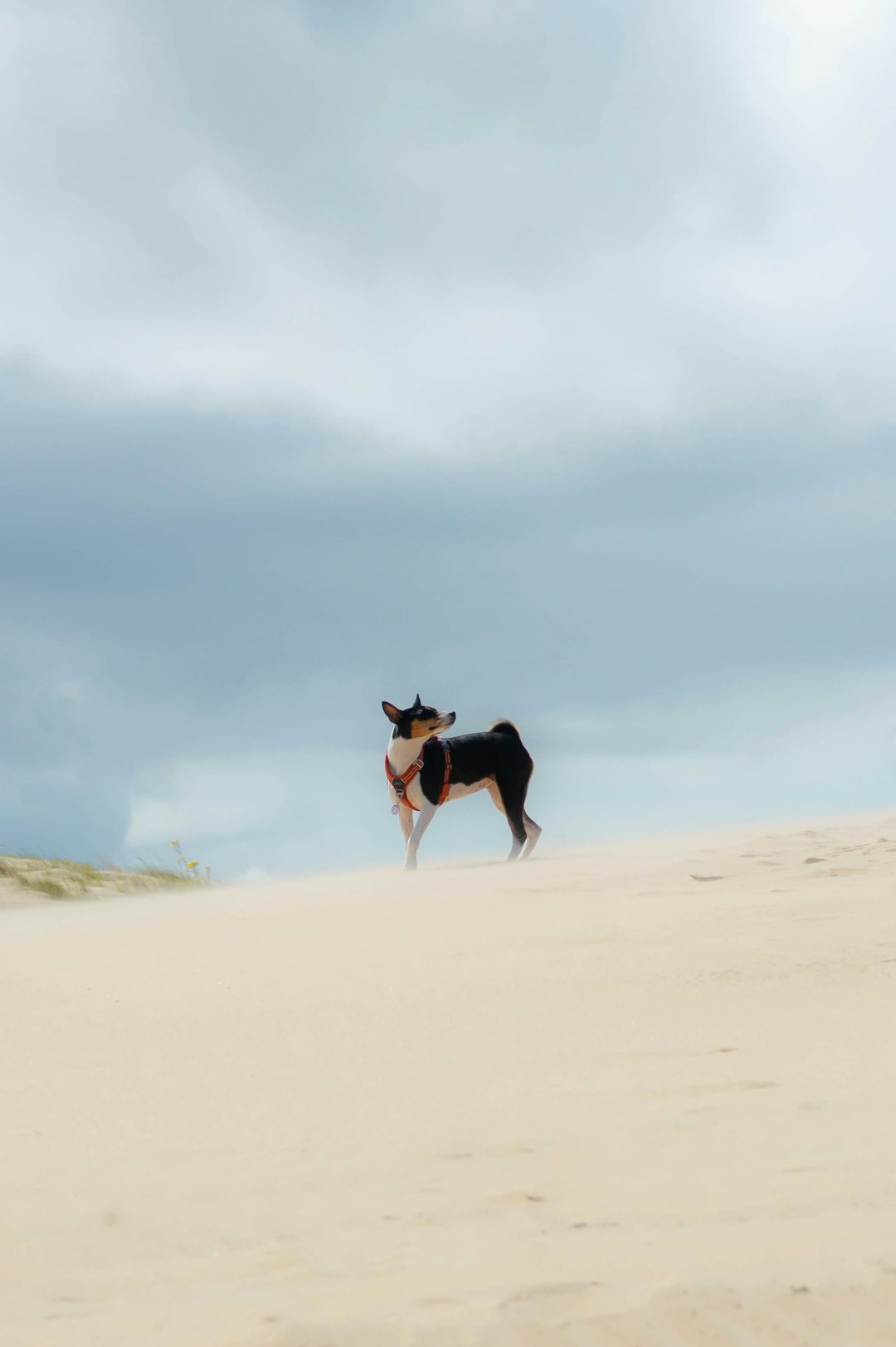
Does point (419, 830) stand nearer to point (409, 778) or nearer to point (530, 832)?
point (409, 778)

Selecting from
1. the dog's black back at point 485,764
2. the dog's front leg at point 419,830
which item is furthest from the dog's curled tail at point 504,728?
the dog's front leg at point 419,830

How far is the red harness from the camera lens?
1070cm

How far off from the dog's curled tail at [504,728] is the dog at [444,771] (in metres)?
0.11

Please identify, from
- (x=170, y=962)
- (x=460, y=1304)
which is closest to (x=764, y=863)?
(x=170, y=962)

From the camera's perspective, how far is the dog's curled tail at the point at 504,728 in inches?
463

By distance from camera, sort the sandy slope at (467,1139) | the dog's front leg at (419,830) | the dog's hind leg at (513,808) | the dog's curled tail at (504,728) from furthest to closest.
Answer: the dog's curled tail at (504,728) < the dog's hind leg at (513,808) < the dog's front leg at (419,830) < the sandy slope at (467,1139)

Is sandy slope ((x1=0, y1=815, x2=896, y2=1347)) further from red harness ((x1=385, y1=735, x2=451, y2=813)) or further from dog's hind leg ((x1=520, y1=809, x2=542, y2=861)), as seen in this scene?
dog's hind leg ((x1=520, y1=809, x2=542, y2=861))

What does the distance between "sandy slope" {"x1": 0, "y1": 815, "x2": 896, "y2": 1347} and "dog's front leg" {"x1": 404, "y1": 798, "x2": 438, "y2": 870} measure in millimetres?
5343

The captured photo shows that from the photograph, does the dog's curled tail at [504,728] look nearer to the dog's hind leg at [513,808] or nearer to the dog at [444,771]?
the dog at [444,771]

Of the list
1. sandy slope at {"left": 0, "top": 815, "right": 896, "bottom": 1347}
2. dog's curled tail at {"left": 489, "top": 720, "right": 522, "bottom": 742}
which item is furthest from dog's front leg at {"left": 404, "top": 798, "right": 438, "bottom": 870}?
sandy slope at {"left": 0, "top": 815, "right": 896, "bottom": 1347}

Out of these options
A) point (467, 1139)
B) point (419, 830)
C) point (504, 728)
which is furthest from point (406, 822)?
point (467, 1139)

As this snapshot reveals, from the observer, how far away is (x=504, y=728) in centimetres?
1182

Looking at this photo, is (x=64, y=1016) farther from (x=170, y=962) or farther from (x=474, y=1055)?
(x=474, y=1055)

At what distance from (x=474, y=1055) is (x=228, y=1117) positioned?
0.74 m
